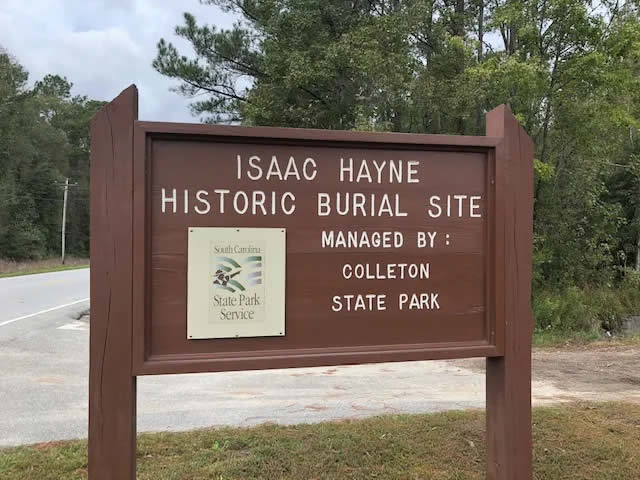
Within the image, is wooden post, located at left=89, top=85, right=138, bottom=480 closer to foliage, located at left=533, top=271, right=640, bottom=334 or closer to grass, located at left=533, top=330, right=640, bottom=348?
grass, located at left=533, top=330, right=640, bottom=348

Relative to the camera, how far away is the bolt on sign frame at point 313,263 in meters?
2.51

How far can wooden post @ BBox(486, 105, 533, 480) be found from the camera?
292 cm

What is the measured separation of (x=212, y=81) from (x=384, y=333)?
66.5 ft

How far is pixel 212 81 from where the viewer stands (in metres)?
21.6

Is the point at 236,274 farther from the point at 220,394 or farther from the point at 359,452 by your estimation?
the point at 220,394

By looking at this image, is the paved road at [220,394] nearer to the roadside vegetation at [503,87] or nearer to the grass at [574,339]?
the grass at [574,339]

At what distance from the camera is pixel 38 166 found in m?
55.3

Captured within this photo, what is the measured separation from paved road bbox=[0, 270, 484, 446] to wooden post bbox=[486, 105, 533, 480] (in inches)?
99.6

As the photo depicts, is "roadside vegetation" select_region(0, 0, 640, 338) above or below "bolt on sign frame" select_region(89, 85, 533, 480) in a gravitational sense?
above

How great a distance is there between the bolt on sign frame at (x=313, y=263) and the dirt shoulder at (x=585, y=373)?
3.56 m

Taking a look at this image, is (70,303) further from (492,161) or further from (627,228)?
(627,228)

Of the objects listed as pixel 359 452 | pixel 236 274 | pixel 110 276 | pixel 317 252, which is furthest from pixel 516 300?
pixel 110 276

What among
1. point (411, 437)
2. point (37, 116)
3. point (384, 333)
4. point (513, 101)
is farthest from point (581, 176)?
point (37, 116)

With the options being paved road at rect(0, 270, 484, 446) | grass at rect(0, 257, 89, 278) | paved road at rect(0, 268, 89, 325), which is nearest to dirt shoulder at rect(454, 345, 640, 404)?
paved road at rect(0, 270, 484, 446)
